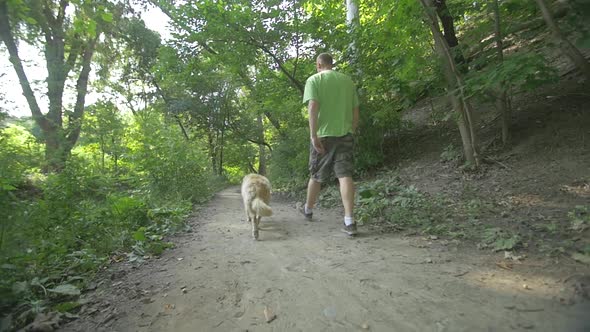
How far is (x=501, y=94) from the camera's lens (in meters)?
4.77

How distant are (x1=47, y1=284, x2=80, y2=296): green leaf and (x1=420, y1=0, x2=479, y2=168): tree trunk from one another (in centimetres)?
484

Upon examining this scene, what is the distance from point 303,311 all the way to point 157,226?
128 inches

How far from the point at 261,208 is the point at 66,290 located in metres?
2.04

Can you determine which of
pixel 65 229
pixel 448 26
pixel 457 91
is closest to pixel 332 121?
pixel 457 91

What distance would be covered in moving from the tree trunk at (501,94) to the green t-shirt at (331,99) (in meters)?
2.18

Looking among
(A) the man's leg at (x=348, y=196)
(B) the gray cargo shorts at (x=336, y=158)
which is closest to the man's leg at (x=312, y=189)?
(B) the gray cargo shorts at (x=336, y=158)

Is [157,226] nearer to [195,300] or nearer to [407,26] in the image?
[195,300]

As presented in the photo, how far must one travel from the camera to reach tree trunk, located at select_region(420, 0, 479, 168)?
454 cm

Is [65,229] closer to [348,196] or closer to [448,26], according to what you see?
[348,196]

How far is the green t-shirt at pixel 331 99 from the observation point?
12.9 ft

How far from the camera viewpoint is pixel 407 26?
497 centimetres

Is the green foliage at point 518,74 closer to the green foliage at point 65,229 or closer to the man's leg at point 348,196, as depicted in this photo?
the man's leg at point 348,196

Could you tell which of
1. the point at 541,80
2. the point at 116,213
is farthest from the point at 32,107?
the point at 541,80

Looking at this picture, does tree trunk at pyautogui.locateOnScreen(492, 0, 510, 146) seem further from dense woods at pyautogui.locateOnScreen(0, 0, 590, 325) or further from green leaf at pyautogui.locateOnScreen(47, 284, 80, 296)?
green leaf at pyautogui.locateOnScreen(47, 284, 80, 296)
